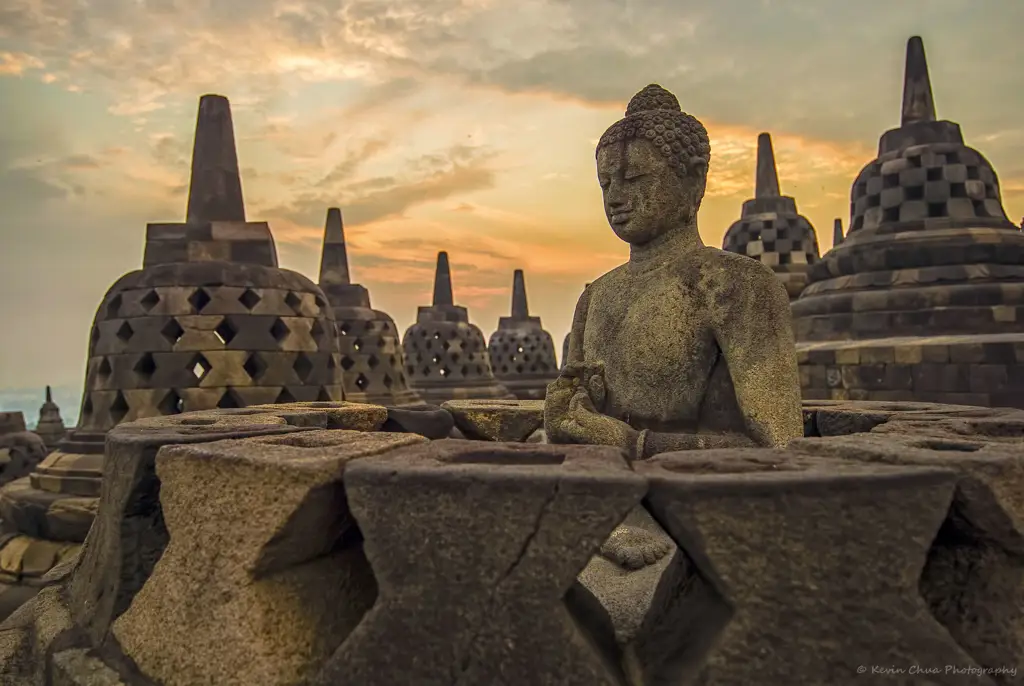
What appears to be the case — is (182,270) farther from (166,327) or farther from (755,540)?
(755,540)

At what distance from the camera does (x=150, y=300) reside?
17.0 ft

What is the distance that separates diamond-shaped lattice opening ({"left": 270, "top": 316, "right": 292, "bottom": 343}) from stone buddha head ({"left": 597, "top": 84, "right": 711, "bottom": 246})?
3.43 metres

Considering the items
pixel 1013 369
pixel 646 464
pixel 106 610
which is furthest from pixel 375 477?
pixel 1013 369

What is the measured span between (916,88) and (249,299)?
8.39 meters

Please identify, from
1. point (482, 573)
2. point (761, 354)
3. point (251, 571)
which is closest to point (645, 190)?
point (761, 354)

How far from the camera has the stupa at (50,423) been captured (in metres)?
12.8

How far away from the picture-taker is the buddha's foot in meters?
2.30

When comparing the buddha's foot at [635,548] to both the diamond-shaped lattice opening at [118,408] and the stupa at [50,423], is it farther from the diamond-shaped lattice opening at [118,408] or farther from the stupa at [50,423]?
the stupa at [50,423]

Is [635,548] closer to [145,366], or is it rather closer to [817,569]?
[817,569]

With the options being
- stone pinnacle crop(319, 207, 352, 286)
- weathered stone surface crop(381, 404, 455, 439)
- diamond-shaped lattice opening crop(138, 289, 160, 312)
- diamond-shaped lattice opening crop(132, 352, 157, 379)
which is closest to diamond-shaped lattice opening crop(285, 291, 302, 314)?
diamond-shaped lattice opening crop(138, 289, 160, 312)

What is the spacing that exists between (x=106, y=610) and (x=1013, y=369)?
22.8ft

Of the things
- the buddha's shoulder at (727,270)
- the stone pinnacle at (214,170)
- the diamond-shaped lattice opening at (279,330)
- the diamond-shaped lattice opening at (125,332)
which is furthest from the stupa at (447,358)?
the buddha's shoulder at (727,270)

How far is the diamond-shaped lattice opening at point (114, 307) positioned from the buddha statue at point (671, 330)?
3986 mm

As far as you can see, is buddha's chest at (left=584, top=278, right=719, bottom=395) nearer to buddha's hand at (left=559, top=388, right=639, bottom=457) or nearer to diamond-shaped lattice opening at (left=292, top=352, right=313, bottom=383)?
→ buddha's hand at (left=559, top=388, right=639, bottom=457)
